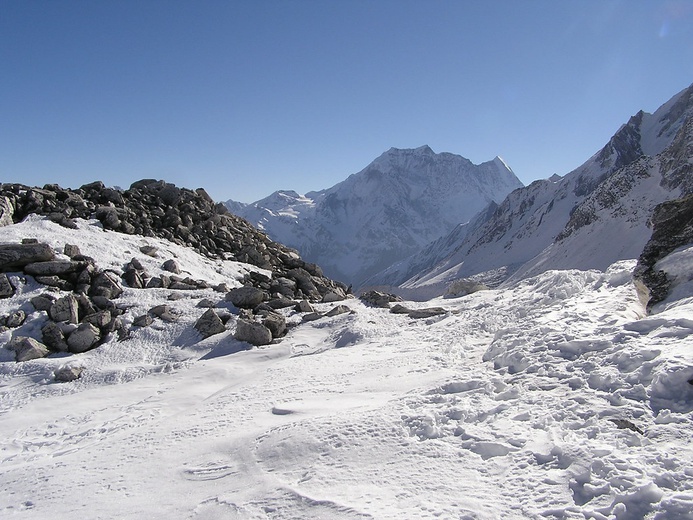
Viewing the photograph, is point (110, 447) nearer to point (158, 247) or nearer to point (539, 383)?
point (539, 383)

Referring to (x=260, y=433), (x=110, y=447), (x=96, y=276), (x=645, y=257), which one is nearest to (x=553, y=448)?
(x=260, y=433)

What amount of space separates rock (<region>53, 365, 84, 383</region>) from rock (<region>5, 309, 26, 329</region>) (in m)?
2.78

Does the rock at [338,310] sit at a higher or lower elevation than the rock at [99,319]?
lower

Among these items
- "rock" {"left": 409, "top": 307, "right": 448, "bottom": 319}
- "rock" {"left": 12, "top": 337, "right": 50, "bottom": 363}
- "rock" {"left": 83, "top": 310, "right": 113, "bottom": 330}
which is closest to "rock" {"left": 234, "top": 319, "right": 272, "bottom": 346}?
"rock" {"left": 83, "top": 310, "right": 113, "bottom": 330}

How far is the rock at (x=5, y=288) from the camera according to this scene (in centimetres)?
1470

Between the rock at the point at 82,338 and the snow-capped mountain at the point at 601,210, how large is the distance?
1197 inches

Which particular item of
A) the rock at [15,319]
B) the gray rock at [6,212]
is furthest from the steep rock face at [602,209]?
the rock at [15,319]

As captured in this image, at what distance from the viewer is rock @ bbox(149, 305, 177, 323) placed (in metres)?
15.6

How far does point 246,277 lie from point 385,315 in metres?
8.11

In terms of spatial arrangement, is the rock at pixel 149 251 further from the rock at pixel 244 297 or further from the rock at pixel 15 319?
the rock at pixel 15 319

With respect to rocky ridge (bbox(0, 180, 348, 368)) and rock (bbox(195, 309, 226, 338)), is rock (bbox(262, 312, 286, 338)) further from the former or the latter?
rock (bbox(195, 309, 226, 338))

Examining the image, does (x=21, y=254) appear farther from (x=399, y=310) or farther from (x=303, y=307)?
(x=399, y=310)

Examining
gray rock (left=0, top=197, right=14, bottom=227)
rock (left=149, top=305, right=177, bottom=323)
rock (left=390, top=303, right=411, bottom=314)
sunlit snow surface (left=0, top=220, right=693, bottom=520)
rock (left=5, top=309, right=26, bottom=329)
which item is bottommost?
sunlit snow surface (left=0, top=220, right=693, bottom=520)

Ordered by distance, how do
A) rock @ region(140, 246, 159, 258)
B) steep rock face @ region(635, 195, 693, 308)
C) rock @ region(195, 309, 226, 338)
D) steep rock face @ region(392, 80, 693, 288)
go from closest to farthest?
1. steep rock face @ region(635, 195, 693, 308)
2. rock @ region(195, 309, 226, 338)
3. rock @ region(140, 246, 159, 258)
4. steep rock face @ region(392, 80, 693, 288)
